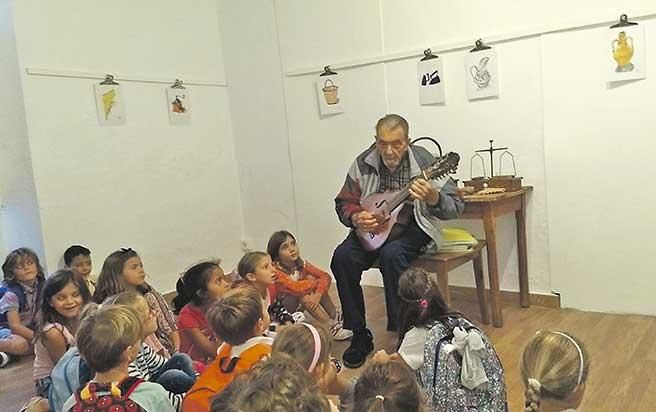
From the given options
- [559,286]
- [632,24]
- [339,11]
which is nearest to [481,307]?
[559,286]

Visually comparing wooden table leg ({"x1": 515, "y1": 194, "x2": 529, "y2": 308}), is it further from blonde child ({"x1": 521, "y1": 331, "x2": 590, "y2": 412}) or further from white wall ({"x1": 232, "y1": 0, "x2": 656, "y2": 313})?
blonde child ({"x1": 521, "y1": 331, "x2": 590, "y2": 412})

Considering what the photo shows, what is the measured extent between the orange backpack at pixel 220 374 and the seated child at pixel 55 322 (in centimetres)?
86

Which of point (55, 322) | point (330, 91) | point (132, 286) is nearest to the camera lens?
point (55, 322)

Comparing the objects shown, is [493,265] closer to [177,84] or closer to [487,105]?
[487,105]

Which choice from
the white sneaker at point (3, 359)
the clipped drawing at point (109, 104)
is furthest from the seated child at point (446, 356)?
the clipped drawing at point (109, 104)

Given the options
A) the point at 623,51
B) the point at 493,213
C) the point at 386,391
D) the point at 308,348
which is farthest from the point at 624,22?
the point at 386,391

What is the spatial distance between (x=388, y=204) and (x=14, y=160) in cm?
231

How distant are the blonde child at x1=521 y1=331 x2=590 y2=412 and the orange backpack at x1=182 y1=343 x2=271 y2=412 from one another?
27.9 inches

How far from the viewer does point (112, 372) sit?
1.52m

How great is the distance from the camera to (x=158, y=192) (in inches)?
165

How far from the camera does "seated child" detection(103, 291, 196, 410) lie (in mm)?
1927

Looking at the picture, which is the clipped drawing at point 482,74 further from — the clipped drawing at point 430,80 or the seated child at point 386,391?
the seated child at point 386,391

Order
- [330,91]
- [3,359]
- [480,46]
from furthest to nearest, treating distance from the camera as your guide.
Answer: [330,91]
[480,46]
[3,359]

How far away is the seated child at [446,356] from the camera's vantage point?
1760 millimetres
